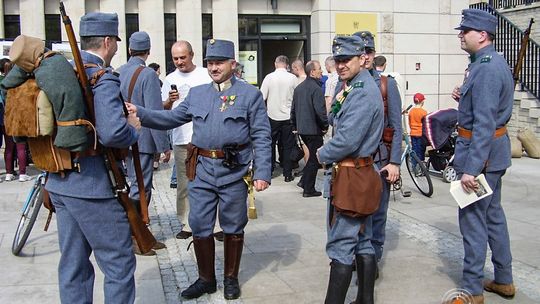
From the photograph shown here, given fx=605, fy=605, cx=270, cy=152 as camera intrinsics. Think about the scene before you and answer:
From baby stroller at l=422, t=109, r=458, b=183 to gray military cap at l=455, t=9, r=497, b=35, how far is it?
5.29 metres

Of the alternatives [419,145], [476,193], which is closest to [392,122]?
[476,193]

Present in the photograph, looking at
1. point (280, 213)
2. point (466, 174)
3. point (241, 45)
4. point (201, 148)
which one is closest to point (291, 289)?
point (201, 148)

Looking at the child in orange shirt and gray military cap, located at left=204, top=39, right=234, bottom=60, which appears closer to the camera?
gray military cap, located at left=204, top=39, right=234, bottom=60

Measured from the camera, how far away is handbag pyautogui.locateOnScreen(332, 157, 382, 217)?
153 inches

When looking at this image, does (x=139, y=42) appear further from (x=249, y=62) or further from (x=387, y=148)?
(x=249, y=62)

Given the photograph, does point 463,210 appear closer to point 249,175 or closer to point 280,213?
point 249,175

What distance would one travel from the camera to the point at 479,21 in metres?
4.36

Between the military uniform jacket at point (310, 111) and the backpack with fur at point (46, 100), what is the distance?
Result: 589cm

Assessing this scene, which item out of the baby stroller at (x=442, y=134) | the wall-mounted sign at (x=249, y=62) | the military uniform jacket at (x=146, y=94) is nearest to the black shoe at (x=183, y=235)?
the military uniform jacket at (x=146, y=94)

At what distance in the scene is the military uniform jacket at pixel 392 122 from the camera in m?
4.95

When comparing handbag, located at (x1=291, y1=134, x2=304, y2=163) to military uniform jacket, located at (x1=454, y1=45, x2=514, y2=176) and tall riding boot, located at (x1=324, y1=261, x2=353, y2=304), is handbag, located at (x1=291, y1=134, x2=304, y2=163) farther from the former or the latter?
tall riding boot, located at (x1=324, y1=261, x2=353, y2=304)

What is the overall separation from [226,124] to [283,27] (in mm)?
11469

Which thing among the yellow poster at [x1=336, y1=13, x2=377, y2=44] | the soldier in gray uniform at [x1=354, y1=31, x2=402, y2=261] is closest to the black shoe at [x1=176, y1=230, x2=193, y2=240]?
the soldier in gray uniform at [x1=354, y1=31, x2=402, y2=261]

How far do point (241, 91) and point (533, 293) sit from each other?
2.80m
